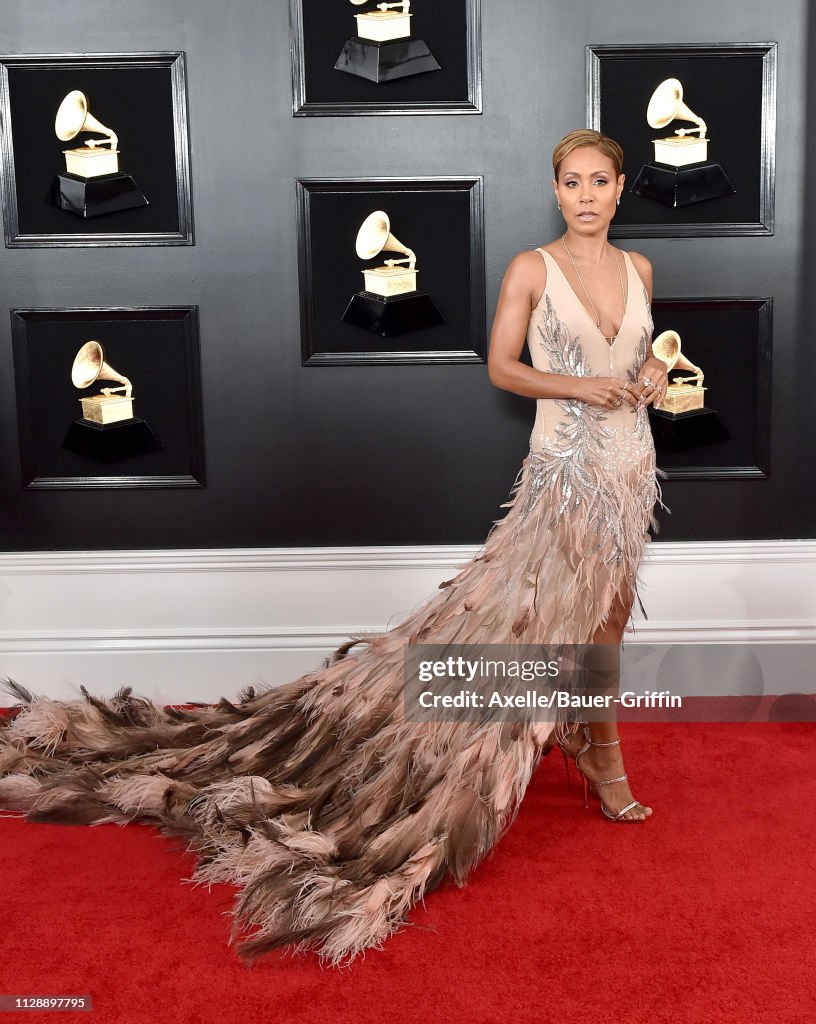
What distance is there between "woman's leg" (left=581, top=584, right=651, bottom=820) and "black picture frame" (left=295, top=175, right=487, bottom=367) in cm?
107

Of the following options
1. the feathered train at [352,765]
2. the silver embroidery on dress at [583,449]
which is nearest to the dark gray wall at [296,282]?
the feathered train at [352,765]

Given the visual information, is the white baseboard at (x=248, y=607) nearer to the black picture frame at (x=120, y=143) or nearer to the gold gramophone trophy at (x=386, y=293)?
the gold gramophone trophy at (x=386, y=293)

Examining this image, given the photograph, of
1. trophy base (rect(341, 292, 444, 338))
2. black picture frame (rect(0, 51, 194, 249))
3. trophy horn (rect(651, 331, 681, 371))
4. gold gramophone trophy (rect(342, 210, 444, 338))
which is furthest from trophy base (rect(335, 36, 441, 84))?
trophy horn (rect(651, 331, 681, 371))

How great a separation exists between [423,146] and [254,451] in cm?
111

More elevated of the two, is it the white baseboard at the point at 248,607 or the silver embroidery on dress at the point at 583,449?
the silver embroidery on dress at the point at 583,449

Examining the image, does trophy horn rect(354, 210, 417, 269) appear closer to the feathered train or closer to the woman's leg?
the feathered train

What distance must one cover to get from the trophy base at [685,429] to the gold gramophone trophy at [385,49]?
1316 millimetres

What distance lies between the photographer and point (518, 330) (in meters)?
2.54

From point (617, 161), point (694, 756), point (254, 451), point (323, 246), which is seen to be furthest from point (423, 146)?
point (694, 756)

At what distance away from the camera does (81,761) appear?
2.83 meters

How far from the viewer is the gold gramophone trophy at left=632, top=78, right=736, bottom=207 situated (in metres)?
3.15

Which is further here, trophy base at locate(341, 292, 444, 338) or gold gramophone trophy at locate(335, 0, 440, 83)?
trophy base at locate(341, 292, 444, 338)

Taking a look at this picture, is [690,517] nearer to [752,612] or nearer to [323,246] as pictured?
[752,612]

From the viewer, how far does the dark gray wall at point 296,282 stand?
3.14m
